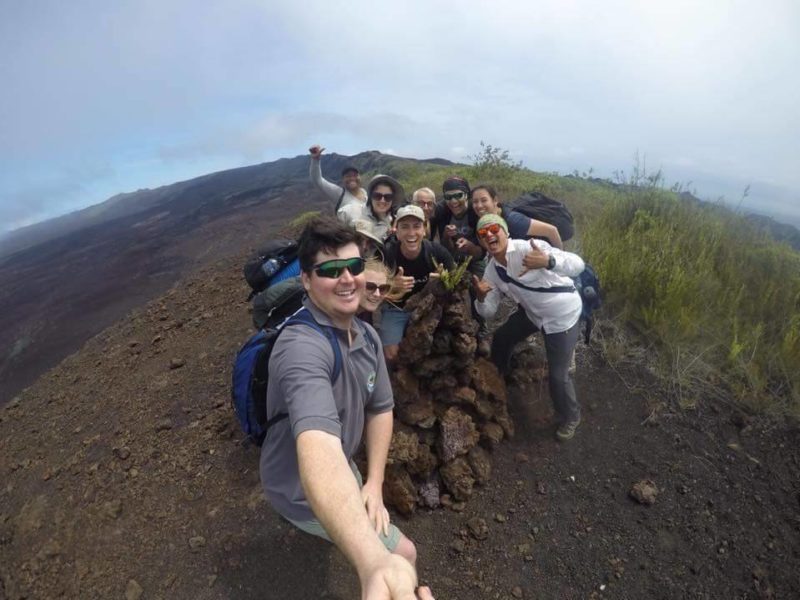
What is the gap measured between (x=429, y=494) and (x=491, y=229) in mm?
2000

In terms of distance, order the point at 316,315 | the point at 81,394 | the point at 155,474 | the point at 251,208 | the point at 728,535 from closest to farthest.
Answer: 1. the point at 316,315
2. the point at 728,535
3. the point at 155,474
4. the point at 81,394
5. the point at 251,208

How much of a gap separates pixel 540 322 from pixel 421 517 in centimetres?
167

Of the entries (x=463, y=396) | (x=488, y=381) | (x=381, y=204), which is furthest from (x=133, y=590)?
(x=381, y=204)

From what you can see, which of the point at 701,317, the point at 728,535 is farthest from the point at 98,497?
the point at 701,317

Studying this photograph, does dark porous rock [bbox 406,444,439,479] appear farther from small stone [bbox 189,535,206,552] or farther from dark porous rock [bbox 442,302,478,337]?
small stone [bbox 189,535,206,552]

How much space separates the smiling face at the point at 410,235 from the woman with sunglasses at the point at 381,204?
73cm

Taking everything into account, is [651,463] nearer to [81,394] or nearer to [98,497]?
[98,497]

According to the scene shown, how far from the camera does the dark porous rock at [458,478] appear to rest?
300 cm

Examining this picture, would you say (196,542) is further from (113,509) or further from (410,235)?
(410,235)

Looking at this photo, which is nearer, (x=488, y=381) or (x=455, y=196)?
(x=488, y=381)

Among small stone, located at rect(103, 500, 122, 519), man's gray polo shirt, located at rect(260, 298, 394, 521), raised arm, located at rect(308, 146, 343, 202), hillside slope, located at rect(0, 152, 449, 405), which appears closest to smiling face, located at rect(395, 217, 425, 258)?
man's gray polo shirt, located at rect(260, 298, 394, 521)

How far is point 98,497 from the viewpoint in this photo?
3311mm

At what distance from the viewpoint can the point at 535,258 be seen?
8.87ft

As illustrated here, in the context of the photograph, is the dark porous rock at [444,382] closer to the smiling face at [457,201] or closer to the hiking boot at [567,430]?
the hiking boot at [567,430]
